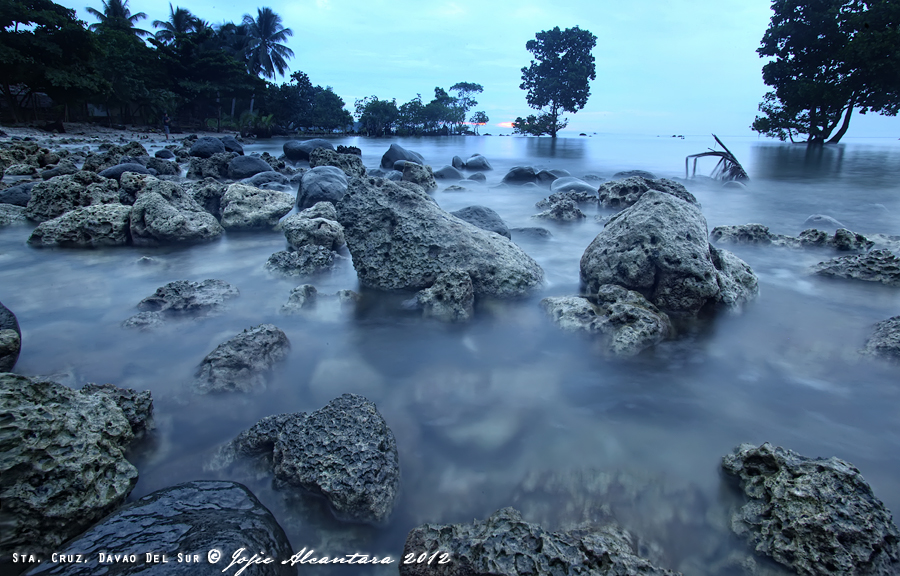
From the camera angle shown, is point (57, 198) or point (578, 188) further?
point (578, 188)

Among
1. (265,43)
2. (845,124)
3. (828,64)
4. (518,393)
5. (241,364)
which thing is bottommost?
(518,393)

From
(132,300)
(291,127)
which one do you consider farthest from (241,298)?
(291,127)

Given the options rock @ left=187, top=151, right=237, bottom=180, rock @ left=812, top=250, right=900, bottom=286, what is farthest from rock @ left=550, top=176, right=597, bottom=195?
rock @ left=187, top=151, right=237, bottom=180

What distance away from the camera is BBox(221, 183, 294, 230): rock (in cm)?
717

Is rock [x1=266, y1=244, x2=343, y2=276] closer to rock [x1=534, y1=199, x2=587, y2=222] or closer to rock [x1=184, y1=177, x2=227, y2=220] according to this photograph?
rock [x1=184, y1=177, x2=227, y2=220]

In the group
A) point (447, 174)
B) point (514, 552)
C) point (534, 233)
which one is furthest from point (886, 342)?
point (447, 174)

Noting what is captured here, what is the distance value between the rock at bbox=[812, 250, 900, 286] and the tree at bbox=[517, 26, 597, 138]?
53793 mm

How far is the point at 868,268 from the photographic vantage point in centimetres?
504

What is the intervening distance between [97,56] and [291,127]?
22378mm

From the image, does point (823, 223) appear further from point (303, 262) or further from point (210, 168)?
point (210, 168)

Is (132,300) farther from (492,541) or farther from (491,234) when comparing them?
(492,541)

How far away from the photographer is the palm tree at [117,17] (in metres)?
41.5

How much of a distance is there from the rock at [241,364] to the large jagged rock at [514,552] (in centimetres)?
168

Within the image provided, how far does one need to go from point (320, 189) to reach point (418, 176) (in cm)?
415
